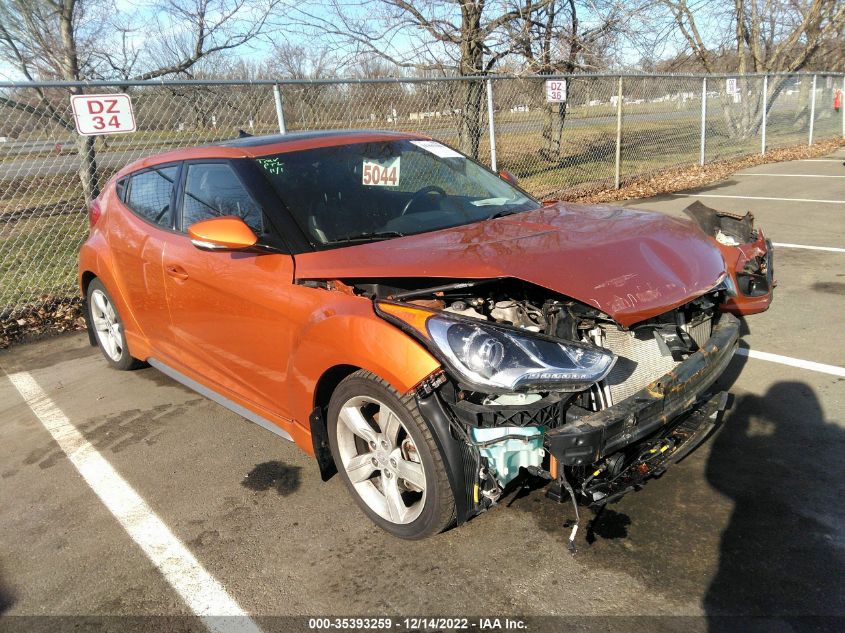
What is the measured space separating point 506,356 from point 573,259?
607mm

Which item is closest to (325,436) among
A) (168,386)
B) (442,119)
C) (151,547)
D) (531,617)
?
(151,547)

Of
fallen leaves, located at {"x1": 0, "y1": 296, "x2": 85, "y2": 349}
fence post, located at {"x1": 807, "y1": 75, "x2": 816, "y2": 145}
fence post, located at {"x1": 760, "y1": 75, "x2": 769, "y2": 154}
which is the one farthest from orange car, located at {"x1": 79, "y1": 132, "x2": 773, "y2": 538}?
fence post, located at {"x1": 807, "y1": 75, "x2": 816, "y2": 145}

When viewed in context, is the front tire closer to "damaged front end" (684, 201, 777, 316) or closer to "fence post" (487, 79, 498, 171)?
"damaged front end" (684, 201, 777, 316)

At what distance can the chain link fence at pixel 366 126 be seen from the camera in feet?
23.5

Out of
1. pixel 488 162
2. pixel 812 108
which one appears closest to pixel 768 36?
pixel 812 108

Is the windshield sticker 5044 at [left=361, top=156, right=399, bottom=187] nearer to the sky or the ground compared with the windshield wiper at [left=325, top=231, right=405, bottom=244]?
nearer to the sky

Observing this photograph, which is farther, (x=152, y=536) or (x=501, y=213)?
(x=501, y=213)

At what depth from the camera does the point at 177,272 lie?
3.75 m

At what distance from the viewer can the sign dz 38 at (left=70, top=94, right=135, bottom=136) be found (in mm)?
6117

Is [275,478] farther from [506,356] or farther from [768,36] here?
[768,36]

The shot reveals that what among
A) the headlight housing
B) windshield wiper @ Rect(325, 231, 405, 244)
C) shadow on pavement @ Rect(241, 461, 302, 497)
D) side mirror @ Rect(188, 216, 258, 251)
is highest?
side mirror @ Rect(188, 216, 258, 251)

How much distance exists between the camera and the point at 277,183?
11.0ft

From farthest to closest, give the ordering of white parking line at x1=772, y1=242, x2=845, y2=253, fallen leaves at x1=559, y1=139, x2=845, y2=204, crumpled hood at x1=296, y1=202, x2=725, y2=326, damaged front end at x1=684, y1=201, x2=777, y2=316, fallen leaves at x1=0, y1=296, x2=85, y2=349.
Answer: fallen leaves at x1=559, y1=139, x2=845, y2=204
white parking line at x1=772, y1=242, x2=845, y2=253
fallen leaves at x1=0, y1=296, x2=85, y2=349
damaged front end at x1=684, y1=201, x2=777, y2=316
crumpled hood at x1=296, y1=202, x2=725, y2=326

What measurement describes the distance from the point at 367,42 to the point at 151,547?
34.6 feet
